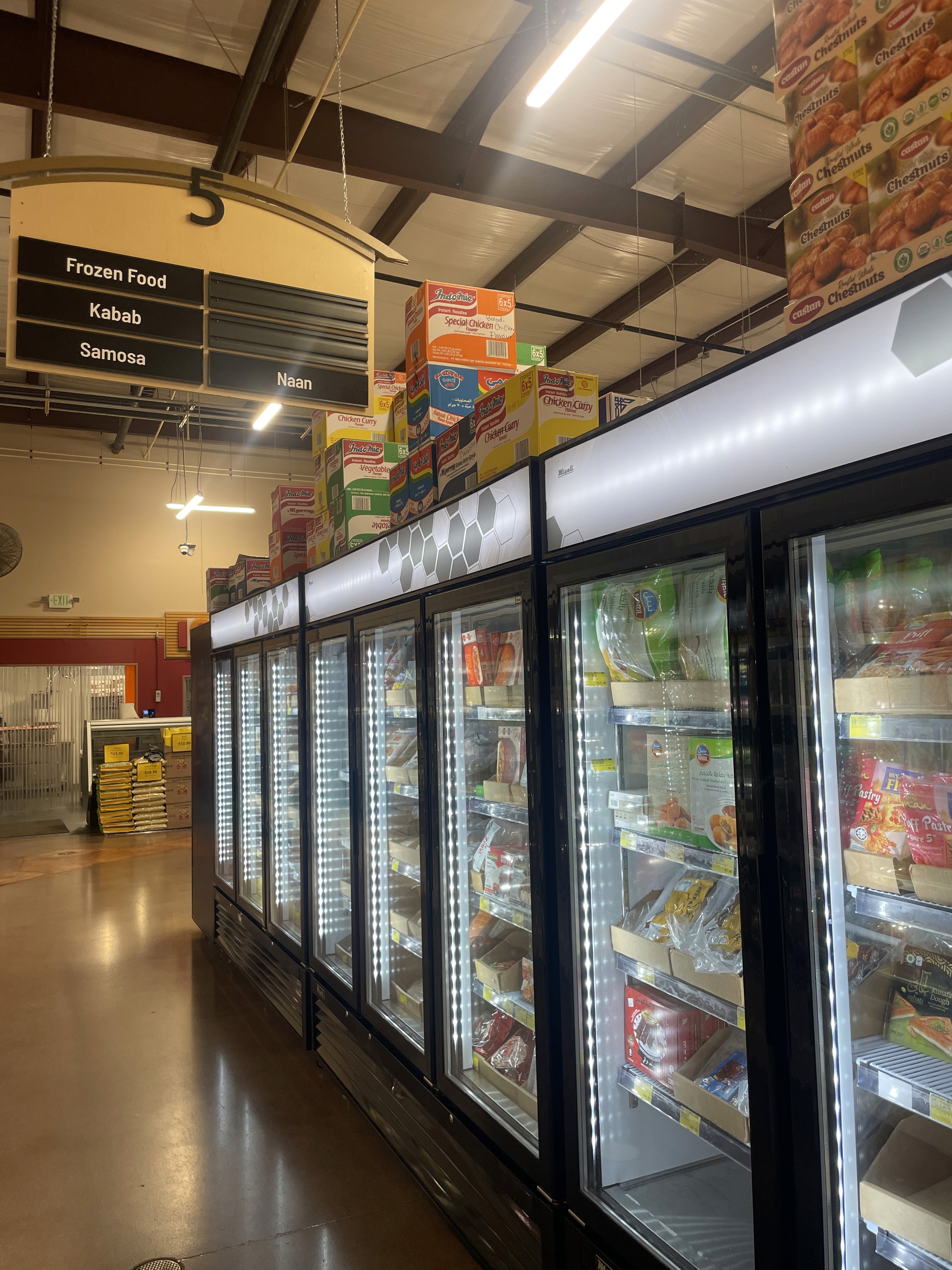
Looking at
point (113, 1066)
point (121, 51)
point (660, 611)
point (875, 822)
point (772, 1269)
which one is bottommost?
point (113, 1066)

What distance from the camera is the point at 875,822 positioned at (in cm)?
157

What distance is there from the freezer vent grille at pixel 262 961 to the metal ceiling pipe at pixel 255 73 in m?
4.25

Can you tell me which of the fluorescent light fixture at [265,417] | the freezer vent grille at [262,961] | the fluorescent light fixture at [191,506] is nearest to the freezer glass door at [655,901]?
the freezer vent grille at [262,961]

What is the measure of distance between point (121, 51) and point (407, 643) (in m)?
3.88

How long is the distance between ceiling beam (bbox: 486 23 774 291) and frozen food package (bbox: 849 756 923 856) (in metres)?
4.95

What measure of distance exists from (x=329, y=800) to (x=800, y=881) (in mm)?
3107

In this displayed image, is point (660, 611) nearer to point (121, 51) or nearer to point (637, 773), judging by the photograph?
point (637, 773)

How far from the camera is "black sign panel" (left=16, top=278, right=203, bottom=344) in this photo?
3.25 metres

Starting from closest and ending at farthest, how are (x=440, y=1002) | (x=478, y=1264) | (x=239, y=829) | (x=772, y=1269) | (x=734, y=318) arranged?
(x=772, y=1269) < (x=478, y=1264) < (x=440, y=1002) < (x=239, y=829) < (x=734, y=318)

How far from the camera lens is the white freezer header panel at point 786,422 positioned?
129 cm

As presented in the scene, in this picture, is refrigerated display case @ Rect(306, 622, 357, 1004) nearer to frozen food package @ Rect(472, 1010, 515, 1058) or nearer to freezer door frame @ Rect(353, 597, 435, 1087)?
freezer door frame @ Rect(353, 597, 435, 1087)

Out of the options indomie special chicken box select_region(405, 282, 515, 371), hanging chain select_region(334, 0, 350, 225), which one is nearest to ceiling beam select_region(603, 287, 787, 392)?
hanging chain select_region(334, 0, 350, 225)

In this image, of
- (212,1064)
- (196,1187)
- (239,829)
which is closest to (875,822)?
(196,1187)

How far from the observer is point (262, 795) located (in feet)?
16.6
